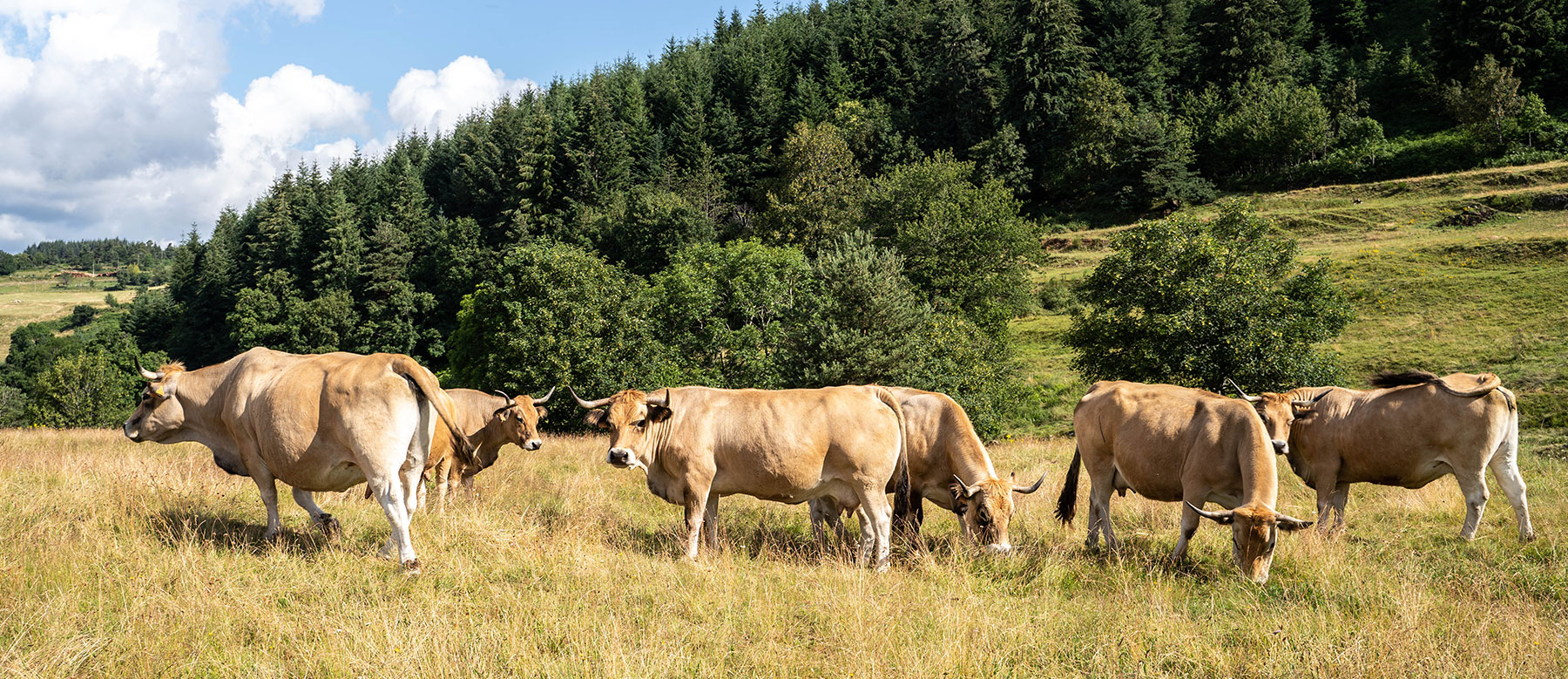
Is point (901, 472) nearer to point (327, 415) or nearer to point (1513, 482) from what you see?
point (327, 415)

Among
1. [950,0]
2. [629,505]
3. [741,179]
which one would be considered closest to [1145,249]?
[629,505]

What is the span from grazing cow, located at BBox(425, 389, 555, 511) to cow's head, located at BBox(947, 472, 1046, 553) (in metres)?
6.50

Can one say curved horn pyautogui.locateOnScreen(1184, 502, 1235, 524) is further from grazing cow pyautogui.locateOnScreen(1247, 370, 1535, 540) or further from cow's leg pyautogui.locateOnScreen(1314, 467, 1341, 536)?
cow's leg pyautogui.locateOnScreen(1314, 467, 1341, 536)

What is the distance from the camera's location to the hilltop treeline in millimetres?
39750

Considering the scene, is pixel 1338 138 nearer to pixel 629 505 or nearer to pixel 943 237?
pixel 943 237

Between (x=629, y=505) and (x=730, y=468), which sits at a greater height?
(x=730, y=468)

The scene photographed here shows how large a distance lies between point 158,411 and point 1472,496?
1569cm

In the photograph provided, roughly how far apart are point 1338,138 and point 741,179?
182 ft

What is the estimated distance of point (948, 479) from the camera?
1017cm

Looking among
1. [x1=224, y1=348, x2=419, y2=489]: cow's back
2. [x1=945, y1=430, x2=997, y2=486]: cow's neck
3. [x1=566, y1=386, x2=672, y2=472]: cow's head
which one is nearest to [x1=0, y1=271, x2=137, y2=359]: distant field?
[x1=224, y1=348, x2=419, y2=489]: cow's back

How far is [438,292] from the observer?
68812 mm

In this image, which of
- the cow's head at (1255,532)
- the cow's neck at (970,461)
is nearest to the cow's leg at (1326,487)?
the cow's head at (1255,532)

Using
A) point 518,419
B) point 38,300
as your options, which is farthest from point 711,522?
point 38,300

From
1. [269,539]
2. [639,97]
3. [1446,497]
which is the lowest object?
[1446,497]
